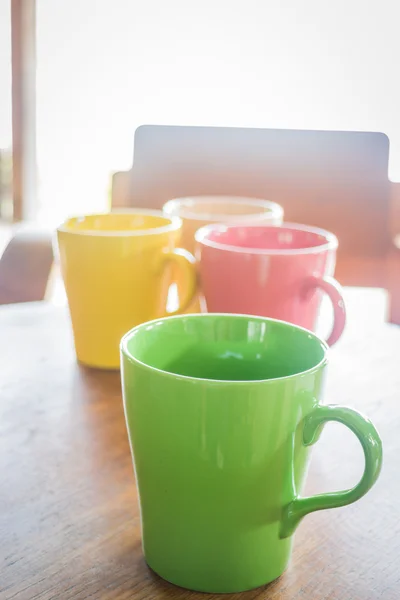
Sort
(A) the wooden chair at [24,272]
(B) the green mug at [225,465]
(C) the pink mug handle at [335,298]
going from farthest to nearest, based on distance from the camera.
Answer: (A) the wooden chair at [24,272] < (C) the pink mug handle at [335,298] < (B) the green mug at [225,465]

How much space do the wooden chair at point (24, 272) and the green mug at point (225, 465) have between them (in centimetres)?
69

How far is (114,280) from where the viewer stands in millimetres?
Answer: 601

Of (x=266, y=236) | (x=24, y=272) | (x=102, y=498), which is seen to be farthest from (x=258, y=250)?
(x=24, y=272)

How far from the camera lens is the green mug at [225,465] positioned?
1.06 ft

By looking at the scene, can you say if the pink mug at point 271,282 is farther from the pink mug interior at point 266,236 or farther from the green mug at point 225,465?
the green mug at point 225,465

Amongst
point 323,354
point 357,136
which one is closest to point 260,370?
point 323,354

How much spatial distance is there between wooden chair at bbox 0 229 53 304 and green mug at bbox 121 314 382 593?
2.27ft

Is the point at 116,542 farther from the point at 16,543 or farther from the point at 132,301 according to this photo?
the point at 132,301

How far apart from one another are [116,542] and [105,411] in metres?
0.18

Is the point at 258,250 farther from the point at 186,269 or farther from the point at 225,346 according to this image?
the point at 225,346

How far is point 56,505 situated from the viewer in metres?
0.43

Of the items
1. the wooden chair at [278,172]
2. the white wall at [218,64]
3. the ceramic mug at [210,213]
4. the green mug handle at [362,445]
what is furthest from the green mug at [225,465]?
the white wall at [218,64]

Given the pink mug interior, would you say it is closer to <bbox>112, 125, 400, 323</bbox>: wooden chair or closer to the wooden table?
the wooden table

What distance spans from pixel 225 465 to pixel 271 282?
0.26 m
